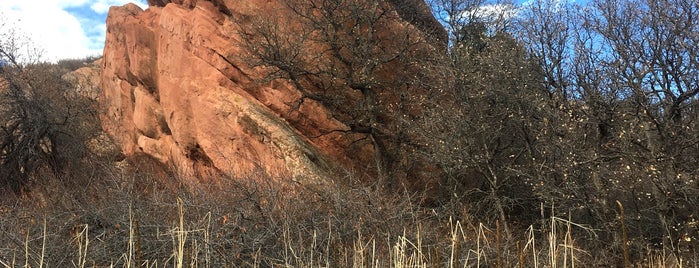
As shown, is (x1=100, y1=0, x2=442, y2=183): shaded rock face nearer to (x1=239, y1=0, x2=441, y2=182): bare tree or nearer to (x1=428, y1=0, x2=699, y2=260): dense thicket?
(x1=239, y1=0, x2=441, y2=182): bare tree

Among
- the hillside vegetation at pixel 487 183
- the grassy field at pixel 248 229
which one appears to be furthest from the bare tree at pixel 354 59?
the grassy field at pixel 248 229

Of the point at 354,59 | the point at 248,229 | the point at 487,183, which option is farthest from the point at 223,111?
the point at 487,183

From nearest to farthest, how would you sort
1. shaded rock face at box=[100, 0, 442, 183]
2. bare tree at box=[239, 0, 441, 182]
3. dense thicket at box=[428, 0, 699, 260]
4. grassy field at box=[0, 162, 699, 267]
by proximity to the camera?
grassy field at box=[0, 162, 699, 267], dense thicket at box=[428, 0, 699, 260], shaded rock face at box=[100, 0, 442, 183], bare tree at box=[239, 0, 441, 182]

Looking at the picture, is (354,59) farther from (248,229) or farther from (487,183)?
(248,229)

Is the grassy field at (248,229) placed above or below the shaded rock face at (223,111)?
below

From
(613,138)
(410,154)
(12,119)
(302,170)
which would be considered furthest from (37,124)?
(613,138)

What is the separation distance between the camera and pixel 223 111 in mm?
13320

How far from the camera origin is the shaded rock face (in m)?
12.9

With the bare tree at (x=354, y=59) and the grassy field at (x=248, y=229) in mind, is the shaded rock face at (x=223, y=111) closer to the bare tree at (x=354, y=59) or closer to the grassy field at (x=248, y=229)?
the bare tree at (x=354, y=59)

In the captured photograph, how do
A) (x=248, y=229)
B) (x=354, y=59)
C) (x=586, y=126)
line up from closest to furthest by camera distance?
(x=248, y=229) < (x=586, y=126) < (x=354, y=59)

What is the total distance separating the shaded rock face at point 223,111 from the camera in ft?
42.2

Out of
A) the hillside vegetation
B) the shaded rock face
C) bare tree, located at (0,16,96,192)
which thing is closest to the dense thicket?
the hillside vegetation

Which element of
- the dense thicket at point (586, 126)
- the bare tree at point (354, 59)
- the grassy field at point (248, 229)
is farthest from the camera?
the bare tree at point (354, 59)

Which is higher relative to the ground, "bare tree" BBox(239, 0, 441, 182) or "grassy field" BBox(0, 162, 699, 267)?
"bare tree" BBox(239, 0, 441, 182)
